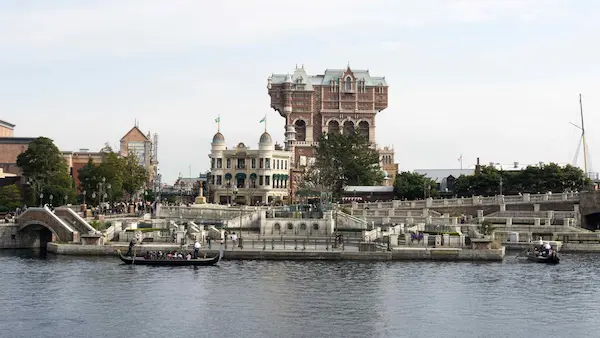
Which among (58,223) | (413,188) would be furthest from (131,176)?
(58,223)

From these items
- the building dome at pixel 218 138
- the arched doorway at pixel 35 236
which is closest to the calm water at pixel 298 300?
the arched doorway at pixel 35 236

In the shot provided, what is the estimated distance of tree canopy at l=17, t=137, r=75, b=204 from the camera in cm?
14062

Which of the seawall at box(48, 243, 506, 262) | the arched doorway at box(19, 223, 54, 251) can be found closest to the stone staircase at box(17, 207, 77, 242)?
the arched doorway at box(19, 223, 54, 251)

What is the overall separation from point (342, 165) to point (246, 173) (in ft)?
64.6

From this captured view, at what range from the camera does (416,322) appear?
193ft

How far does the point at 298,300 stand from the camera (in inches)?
2594

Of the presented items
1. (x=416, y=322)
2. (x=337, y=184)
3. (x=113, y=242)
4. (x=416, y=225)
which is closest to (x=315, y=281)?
(x=416, y=322)

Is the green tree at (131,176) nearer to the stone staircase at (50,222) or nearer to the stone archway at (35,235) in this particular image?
the stone archway at (35,235)

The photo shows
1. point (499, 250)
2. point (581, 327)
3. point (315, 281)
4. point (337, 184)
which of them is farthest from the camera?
point (337, 184)

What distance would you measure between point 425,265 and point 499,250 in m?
9.78

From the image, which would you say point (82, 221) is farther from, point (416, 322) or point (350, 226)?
point (416, 322)

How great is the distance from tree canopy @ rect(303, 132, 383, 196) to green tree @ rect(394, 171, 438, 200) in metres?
8.27

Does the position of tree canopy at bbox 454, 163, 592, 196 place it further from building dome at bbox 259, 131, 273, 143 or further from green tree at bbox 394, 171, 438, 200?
building dome at bbox 259, 131, 273, 143

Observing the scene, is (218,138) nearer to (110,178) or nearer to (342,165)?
(342,165)
